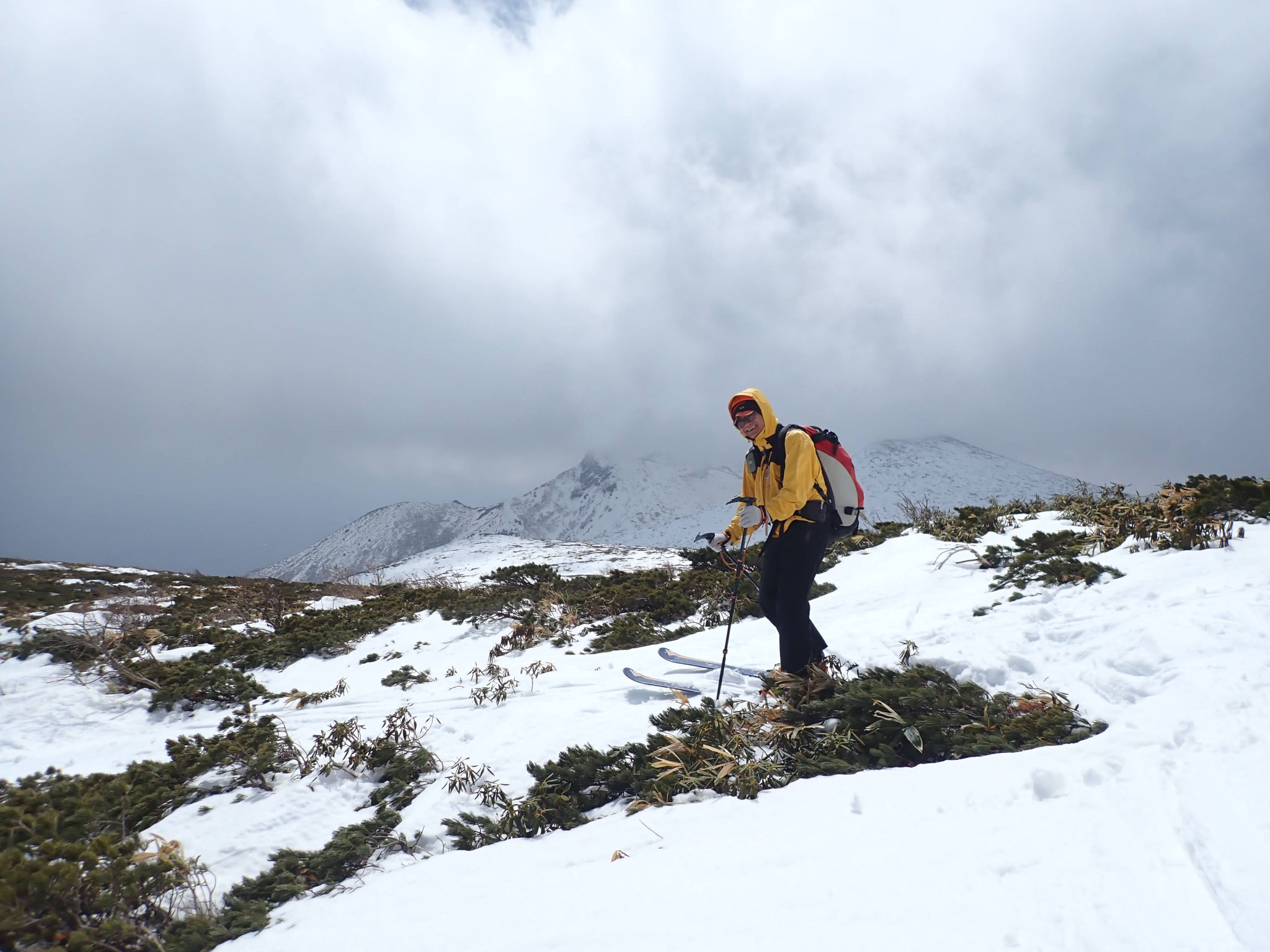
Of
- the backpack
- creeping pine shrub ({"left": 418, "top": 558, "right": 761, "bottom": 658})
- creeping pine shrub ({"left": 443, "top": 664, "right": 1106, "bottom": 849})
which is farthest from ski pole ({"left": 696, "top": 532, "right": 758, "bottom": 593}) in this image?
creeping pine shrub ({"left": 443, "top": 664, "right": 1106, "bottom": 849})

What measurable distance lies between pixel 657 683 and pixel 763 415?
300cm

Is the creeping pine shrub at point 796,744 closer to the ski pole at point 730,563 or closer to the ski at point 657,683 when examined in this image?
the ski at point 657,683

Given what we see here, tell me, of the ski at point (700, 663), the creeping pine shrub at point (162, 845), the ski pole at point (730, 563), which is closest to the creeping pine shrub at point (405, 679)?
the creeping pine shrub at point (162, 845)

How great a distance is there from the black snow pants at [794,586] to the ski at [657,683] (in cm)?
111

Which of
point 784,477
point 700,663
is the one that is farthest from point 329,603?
point 784,477

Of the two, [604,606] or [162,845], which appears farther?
[604,606]

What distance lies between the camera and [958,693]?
358 cm

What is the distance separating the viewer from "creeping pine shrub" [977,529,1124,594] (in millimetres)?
5059

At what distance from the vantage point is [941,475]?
136m

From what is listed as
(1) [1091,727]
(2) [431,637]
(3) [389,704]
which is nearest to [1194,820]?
(1) [1091,727]

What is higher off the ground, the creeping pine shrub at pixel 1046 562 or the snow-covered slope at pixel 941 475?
the snow-covered slope at pixel 941 475

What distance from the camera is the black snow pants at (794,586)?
4.35 m

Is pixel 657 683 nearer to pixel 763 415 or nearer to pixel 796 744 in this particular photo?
pixel 796 744

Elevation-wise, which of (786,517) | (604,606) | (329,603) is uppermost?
(786,517)
